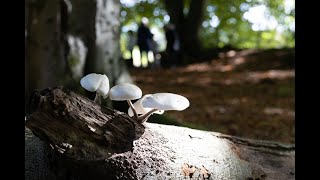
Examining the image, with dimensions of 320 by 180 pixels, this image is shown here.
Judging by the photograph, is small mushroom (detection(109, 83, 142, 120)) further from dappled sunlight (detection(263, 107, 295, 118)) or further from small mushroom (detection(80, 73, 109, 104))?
dappled sunlight (detection(263, 107, 295, 118))

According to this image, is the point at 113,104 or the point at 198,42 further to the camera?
the point at 198,42

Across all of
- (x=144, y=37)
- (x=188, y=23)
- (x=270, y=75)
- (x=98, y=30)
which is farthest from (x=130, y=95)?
(x=188, y=23)

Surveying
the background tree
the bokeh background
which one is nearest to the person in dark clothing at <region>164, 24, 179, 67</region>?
the bokeh background

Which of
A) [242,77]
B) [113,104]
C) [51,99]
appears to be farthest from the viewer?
[242,77]

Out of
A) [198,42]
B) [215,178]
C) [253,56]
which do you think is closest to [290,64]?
[253,56]

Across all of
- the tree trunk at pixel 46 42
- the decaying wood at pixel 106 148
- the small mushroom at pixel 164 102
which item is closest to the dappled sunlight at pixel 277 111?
the tree trunk at pixel 46 42

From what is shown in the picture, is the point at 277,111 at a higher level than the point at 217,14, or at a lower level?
lower

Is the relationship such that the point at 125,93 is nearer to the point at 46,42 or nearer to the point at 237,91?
the point at 46,42
